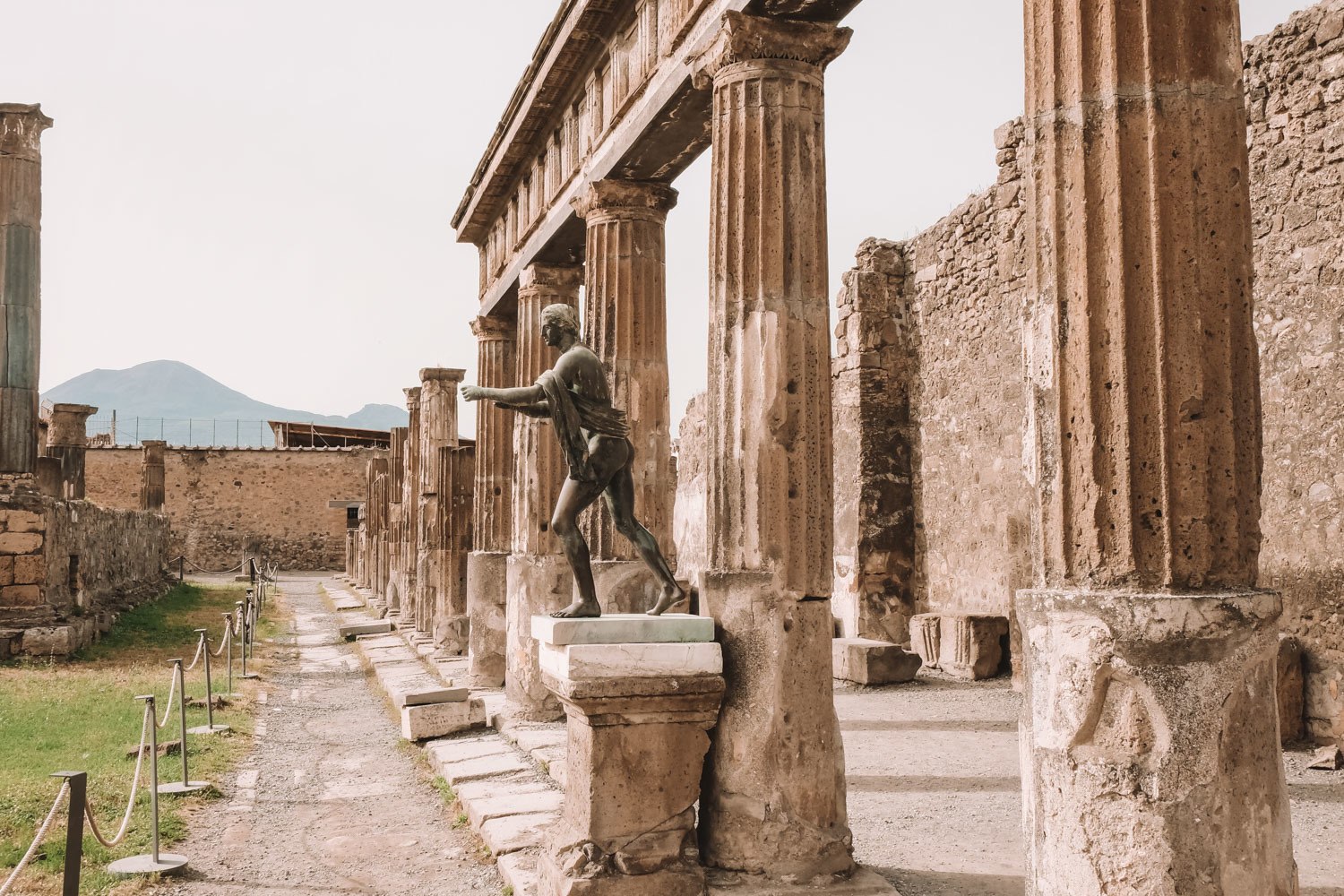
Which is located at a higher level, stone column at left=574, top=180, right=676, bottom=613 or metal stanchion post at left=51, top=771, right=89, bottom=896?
stone column at left=574, top=180, right=676, bottom=613

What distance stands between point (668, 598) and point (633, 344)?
3.09 m

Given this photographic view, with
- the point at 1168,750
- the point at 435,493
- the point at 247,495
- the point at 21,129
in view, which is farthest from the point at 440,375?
the point at 247,495

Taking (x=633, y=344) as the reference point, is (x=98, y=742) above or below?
below

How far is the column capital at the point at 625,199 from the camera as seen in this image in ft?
27.4

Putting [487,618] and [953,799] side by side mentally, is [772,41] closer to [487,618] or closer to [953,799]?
[953,799]

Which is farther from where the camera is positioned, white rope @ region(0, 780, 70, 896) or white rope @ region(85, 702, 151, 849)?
white rope @ region(85, 702, 151, 849)

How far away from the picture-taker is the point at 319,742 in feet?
31.5

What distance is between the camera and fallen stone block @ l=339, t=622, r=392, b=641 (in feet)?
59.4

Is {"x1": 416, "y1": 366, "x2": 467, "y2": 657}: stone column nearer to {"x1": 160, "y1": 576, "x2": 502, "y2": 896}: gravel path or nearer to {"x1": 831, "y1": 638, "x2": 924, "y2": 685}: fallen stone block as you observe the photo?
{"x1": 160, "y1": 576, "x2": 502, "y2": 896}: gravel path

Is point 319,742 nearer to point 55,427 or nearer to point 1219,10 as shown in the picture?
point 1219,10

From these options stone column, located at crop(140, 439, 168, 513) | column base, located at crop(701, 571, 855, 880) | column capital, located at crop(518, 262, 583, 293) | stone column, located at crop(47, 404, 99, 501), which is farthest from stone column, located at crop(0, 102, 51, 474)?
stone column, located at crop(140, 439, 168, 513)

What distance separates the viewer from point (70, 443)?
25.2 m

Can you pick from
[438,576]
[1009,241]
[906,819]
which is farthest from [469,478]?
[906,819]

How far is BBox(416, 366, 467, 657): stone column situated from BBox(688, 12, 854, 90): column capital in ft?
39.1
